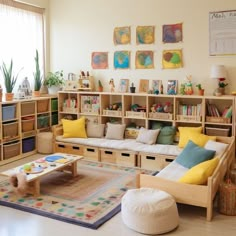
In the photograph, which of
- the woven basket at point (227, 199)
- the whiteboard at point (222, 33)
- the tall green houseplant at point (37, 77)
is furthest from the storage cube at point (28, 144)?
the woven basket at point (227, 199)

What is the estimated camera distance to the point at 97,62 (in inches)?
237

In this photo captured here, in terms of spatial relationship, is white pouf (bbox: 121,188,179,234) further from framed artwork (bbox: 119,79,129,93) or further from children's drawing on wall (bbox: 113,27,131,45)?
children's drawing on wall (bbox: 113,27,131,45)

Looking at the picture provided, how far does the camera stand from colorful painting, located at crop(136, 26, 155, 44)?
5.52m

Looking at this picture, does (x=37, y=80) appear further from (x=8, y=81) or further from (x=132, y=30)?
(x=132, y=30)

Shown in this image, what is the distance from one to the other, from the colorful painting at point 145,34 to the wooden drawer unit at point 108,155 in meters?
1.85

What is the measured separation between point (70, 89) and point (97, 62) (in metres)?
0.67

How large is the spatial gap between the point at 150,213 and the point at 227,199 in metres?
0.92

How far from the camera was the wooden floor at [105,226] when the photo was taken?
312 centimetres

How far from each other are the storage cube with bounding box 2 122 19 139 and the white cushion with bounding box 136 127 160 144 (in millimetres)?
1948

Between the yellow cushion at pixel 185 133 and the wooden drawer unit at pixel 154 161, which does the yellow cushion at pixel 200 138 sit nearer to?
the yellow cushion at pixel 185 133

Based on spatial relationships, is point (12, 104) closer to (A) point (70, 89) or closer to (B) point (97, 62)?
(A) point (70, 89)

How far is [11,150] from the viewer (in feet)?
17.7

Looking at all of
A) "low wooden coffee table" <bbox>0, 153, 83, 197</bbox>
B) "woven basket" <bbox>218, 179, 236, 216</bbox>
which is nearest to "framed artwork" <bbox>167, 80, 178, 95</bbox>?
"low wooden coffee table" <bbox>0, 153, 83, 197</bbox>

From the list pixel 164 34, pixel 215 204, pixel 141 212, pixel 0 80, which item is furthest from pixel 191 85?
pixel 0 80
